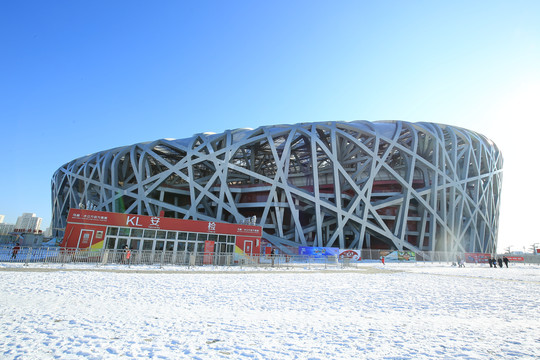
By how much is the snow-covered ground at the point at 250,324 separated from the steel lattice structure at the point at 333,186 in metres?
24.8

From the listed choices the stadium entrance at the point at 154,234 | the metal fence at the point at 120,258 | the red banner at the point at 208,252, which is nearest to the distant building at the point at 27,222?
the stadium entrance at the point at 154,234

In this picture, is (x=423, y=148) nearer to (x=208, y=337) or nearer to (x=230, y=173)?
(x=230, y=173)

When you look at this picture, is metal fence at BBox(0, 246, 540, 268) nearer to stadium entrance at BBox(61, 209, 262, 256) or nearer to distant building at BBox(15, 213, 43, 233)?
stadium entrance at BBox(61, 209, 262, 256)

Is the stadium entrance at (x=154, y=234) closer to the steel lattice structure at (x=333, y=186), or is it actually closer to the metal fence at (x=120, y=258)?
the metal fence at (x=120, y=258)

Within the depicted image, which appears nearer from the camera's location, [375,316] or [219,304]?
[375,316]

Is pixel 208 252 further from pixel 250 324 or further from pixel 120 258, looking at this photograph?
pixel 250 324

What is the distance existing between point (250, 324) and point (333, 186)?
122ft

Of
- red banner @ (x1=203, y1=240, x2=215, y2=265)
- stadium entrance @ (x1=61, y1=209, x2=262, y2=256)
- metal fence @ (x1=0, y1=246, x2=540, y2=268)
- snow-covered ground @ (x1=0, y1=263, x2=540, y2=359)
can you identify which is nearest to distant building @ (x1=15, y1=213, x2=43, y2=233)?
stadium entrance @ (x1=61, y1=209, x2=262, y2=256)

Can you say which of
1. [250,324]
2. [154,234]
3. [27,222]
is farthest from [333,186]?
[27,222]

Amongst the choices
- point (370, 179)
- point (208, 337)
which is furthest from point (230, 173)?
point (208, 337)

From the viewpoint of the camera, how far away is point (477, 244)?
142 ft

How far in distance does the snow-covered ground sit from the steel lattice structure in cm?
2485

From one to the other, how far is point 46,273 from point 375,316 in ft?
40.8

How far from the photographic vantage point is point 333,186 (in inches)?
1644
